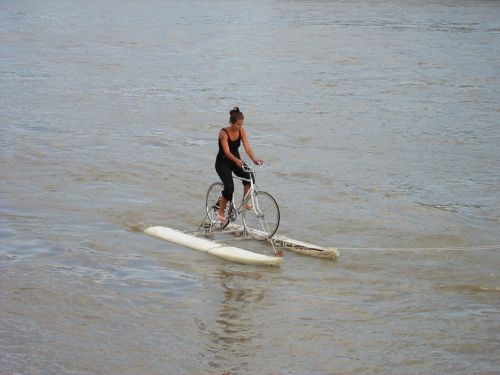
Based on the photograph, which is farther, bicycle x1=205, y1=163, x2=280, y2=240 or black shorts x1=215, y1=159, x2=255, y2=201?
black shorts x1=215, y1=159, x2=255, y2=201

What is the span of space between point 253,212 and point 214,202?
3.79 ft

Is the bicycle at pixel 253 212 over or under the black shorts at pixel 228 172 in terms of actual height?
under

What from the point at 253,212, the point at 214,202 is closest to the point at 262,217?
the point at 253,212

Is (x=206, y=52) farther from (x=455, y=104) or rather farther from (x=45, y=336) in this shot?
(x=45, y=336)

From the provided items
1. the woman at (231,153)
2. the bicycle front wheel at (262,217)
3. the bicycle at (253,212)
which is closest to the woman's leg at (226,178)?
the woman at (231,153)

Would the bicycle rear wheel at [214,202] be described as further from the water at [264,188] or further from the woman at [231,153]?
the water at [264,188]

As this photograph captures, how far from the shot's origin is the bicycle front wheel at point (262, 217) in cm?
1358

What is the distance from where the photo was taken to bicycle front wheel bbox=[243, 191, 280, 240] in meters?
13.6

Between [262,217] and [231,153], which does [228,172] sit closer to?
[231,153]

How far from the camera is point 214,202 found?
48.7ft

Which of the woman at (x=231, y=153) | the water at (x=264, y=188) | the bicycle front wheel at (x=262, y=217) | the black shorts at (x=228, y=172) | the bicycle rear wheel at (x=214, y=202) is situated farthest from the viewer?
the bicycle rear wheel at (x=214, y=202)

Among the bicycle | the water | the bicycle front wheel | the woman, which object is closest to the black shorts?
the woman

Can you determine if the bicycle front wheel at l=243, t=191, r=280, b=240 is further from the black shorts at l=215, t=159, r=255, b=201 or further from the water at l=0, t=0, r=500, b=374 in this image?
the water at l=0, t=0, r=500, b=374

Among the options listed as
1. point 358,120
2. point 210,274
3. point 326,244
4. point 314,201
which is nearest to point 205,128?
point 358,120
